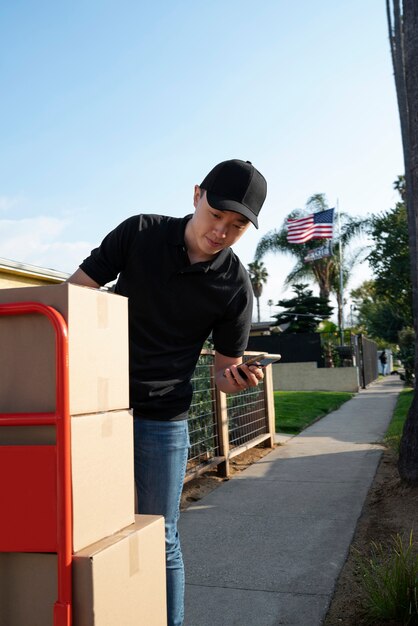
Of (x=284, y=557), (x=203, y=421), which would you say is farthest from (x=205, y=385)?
(x=284, y=557)

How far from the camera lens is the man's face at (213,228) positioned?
2.32 meters

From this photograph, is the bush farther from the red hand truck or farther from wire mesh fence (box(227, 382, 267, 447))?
wire mesh fence (box(227, 382, 267, 447))

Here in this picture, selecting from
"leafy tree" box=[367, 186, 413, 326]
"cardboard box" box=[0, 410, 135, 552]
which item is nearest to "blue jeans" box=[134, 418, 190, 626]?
"cardboard box" box=[0, 410, 135, 552]

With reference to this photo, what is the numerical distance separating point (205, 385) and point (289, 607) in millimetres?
3194

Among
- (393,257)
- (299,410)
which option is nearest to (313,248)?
(393,257)

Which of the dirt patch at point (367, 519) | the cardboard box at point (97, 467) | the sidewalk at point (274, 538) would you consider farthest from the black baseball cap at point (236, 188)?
the sidewalk at point (274, 538)

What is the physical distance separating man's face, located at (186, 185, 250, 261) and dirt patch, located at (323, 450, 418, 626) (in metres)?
1.75

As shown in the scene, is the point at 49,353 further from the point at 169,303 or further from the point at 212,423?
the point at 212,423

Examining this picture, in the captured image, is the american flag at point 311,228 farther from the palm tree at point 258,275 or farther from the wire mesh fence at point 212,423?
the palm tree at point 258,275

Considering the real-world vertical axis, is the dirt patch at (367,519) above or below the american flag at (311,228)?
below

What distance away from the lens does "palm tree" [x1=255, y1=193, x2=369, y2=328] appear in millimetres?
32250

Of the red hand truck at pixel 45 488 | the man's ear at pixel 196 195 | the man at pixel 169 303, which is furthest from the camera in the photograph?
the man's ear at pixel 196 195

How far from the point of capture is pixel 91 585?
5.23 feet

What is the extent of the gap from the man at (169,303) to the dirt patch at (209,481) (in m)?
3.03
